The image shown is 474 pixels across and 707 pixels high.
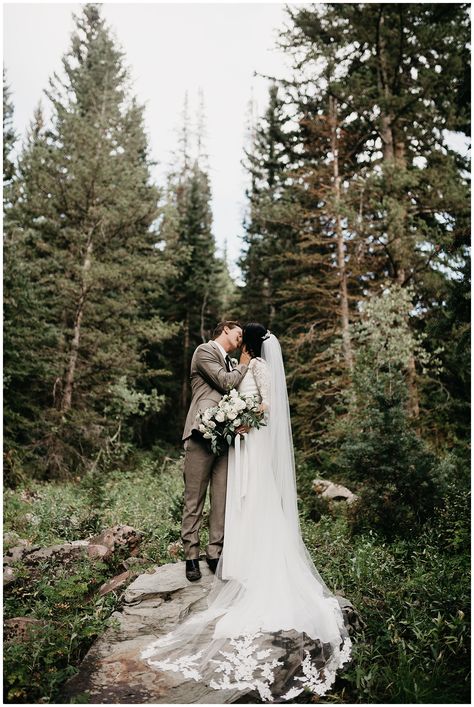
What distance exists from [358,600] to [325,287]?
12.3 meters

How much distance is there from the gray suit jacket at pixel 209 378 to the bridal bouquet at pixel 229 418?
0.48ft

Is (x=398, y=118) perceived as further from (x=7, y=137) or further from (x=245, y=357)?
(x=7, y=137)

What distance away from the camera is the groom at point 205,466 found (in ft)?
17.4

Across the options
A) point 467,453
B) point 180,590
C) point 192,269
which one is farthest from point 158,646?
point 192,269

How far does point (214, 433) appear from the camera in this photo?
5.27m

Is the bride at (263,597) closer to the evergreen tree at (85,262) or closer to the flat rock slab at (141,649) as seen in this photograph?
the flat rock slab at (141,649)

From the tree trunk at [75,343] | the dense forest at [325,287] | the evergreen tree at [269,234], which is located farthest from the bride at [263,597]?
the evergreen tree at [269,234]

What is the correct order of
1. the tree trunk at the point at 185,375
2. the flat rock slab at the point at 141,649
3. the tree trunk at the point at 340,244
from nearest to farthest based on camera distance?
the flat rock slab at the point at 141,649
the tree trunk at the point at 340,244
the tree trunk at the point at 185,375

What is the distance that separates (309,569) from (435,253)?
9172 mm

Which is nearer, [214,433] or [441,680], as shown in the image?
[441,680]

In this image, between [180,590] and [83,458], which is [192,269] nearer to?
[83,458]

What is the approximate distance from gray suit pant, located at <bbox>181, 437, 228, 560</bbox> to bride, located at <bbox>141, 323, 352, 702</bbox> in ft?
0.57

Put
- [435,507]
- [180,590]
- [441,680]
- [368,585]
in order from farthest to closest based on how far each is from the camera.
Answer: [435,507] < [368,585] < [180,590] < [441,680]

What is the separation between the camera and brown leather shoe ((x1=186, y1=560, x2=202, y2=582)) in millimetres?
5102
